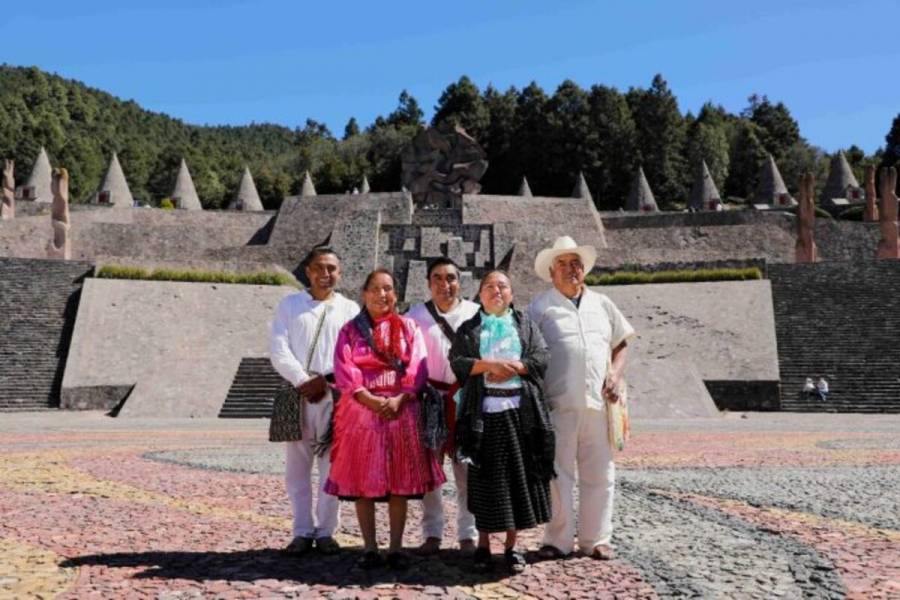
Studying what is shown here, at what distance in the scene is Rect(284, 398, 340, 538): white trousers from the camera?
445cm

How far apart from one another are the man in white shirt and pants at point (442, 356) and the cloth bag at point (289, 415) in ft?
2.32

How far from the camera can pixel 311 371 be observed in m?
4.56

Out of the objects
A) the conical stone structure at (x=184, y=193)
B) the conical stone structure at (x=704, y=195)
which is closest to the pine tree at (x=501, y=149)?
the conical stone structure at (x=704, y=195)

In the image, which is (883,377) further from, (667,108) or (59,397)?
(667,108)

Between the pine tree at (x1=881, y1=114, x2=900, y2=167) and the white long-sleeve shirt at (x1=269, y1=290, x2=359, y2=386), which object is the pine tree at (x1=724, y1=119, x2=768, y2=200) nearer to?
the pine tree at (x1=881, y1=114, x2=900, y2=167)

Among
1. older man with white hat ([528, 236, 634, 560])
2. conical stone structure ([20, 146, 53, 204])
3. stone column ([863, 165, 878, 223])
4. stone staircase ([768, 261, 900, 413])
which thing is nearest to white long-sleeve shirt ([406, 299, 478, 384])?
older man with white hat ([528, 236, 634, 560])

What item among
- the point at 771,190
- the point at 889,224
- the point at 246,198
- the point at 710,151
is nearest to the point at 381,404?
the point at 889,224

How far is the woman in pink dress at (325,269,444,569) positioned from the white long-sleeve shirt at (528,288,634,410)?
2.49 ft

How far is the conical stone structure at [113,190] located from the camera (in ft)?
151

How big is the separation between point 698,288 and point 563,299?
19.2m

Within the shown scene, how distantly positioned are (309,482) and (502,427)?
1220 millimetres

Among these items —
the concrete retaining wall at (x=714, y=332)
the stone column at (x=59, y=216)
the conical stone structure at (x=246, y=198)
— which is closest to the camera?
the concrete retaining wall at (x=714, y=332)

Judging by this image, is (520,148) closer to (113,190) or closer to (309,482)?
(113,190)

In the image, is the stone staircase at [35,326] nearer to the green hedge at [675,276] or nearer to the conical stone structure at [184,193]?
the green hedge at [675,276]
